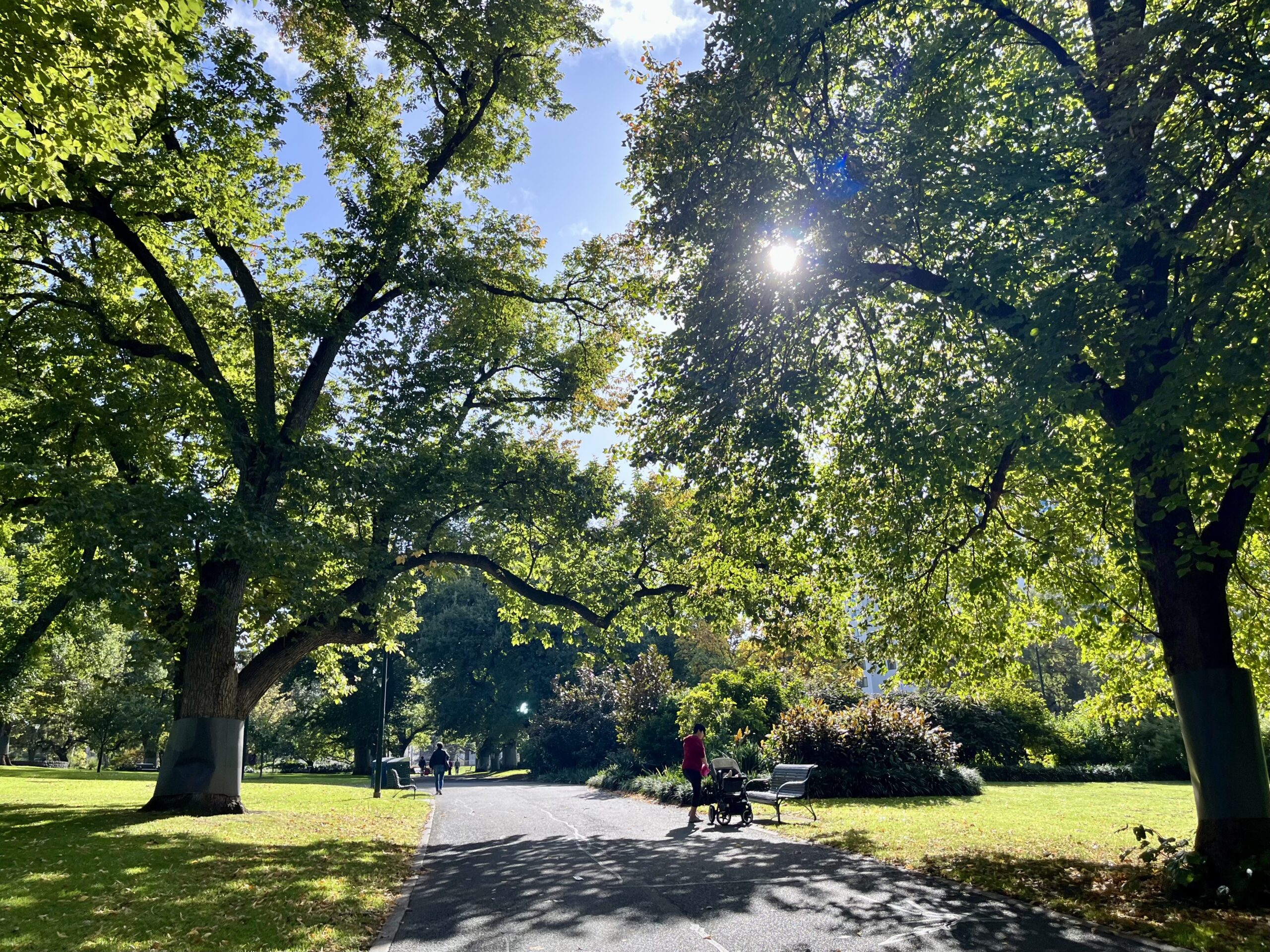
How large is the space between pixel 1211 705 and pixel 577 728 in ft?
99.1

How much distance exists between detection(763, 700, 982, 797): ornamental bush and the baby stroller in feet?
14.4

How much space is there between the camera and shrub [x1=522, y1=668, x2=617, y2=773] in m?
34.4

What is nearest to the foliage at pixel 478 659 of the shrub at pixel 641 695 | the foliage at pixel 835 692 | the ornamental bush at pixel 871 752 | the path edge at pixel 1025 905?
the shrub at pixel 641 695

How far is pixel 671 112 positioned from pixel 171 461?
46.5 feet

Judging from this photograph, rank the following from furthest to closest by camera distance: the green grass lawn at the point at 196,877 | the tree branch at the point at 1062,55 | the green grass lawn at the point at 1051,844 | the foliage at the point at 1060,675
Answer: the foliage at the point at 1060,675
the tree branch at the point at 1062,55
the green grass lawn at the point at 1051,844
the green grass lawn at the point at 196,877

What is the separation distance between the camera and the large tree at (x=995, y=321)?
7.31m

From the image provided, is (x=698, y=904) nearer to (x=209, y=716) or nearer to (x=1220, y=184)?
(x=1220, y=184)

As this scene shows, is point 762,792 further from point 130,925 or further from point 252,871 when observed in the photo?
point 130,925

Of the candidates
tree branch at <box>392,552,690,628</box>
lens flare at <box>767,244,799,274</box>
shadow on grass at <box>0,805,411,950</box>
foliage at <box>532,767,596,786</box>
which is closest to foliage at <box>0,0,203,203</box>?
shadow on grass at <box>0,805,411,950</box>

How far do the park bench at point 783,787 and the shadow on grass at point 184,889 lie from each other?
6.80m

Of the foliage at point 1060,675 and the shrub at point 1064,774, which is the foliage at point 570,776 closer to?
the shrub at point 1064,774

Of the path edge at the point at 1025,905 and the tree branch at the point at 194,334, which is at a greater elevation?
the tree branch at the point at 194,334

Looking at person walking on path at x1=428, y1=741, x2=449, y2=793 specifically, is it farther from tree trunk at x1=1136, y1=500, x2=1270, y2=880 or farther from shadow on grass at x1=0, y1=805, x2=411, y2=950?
tree trunk at x1=1136, y1=500, x2=1270, y2=880

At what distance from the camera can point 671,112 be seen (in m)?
11.6
